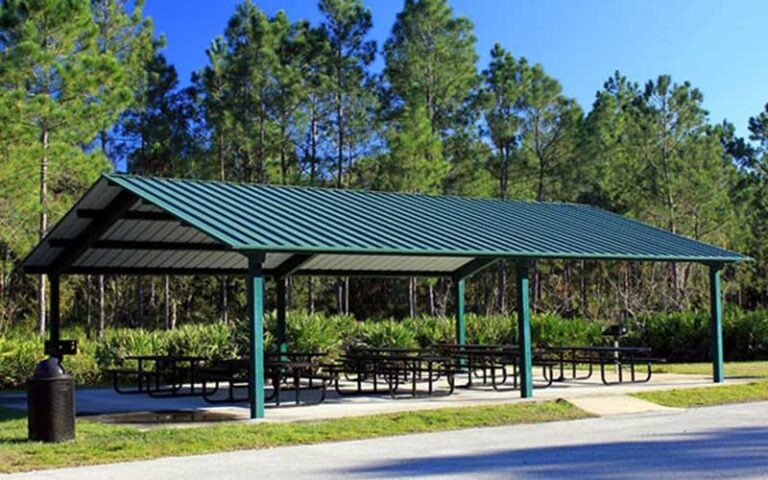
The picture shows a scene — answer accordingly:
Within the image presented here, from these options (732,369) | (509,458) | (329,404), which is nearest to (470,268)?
(329,404)

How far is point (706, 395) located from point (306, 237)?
7.36 metres

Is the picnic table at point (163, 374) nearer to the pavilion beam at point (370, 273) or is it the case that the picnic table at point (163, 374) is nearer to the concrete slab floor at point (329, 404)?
the concrete slab floor at point (329, 404)

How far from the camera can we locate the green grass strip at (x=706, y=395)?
1566 cm

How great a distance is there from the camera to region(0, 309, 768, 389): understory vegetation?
67.5ft

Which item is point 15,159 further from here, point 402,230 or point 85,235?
point 402,230

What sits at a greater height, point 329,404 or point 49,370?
point 49,370

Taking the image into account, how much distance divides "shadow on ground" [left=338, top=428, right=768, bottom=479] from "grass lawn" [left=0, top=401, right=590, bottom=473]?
90.0 inches

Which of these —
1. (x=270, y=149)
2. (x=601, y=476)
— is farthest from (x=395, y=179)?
(x=601, y=476)

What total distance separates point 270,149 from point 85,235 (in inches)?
919

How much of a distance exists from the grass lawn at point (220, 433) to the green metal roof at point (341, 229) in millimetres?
2330

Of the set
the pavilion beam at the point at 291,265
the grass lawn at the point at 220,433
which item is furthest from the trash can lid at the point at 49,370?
the pavilion beam at the point at 291,265

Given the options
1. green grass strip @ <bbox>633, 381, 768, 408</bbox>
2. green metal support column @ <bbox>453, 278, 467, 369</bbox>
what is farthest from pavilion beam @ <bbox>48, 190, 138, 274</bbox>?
green grass strip @ <bbox>633, 381, 768, 408</bbox>

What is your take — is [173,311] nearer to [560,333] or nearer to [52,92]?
[52,92]

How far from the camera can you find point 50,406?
1111 centimetres
